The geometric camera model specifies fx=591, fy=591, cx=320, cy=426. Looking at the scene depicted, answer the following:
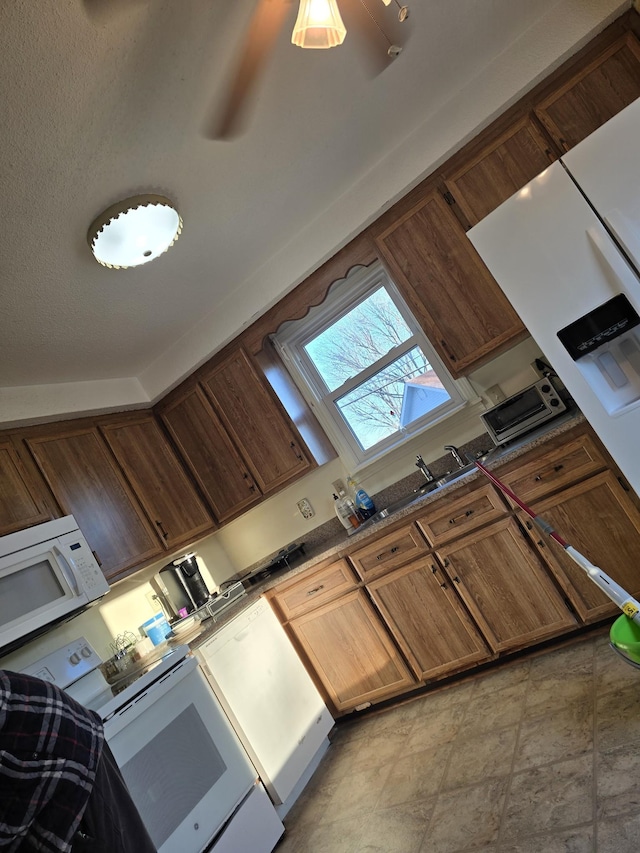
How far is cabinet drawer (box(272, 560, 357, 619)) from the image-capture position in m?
3.05

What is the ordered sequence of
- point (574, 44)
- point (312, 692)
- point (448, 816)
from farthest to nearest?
point (312, 692) → point (574, 44) → point (448, 816)

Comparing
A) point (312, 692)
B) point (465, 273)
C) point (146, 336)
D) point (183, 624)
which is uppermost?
point (146, 336)

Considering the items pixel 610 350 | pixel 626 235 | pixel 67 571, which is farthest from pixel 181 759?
pixel 626 235

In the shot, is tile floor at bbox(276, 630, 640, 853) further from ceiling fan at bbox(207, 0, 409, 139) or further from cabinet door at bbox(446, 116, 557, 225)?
ceiling fan at bbox(207, 0, 409, 139)

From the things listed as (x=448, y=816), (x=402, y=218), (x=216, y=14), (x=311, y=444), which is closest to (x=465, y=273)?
(x=402, y=218)

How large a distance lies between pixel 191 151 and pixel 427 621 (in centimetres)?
230

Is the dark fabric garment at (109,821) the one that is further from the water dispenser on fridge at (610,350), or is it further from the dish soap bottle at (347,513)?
the dish soap bottle at (347,513)

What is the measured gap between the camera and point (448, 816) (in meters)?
2.04

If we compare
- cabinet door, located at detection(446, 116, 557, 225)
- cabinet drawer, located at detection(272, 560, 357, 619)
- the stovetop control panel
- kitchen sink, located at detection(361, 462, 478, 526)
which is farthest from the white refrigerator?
the stovetop control panel

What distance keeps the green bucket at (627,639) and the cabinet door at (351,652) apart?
1.23 meters

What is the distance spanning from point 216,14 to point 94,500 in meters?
2.39

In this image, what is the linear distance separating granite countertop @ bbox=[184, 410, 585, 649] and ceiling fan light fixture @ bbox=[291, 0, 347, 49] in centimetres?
174

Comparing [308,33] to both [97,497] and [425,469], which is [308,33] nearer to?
[425,469]

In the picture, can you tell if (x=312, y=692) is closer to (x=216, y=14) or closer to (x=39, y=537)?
(x=39, y=537)
